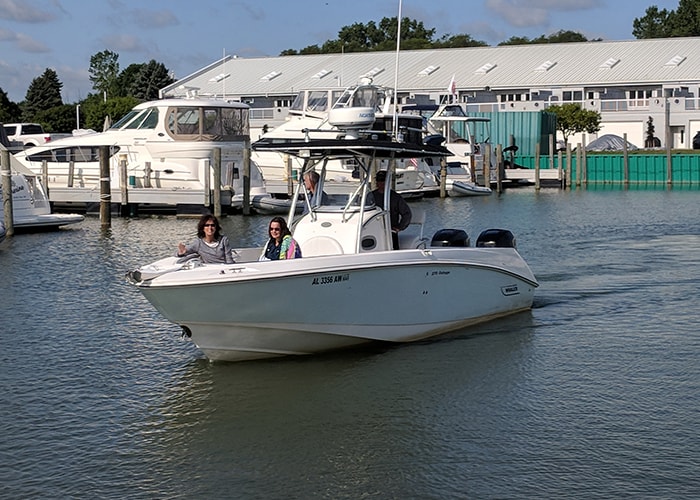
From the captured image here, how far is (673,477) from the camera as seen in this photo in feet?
31.1

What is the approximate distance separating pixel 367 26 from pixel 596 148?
76383mm

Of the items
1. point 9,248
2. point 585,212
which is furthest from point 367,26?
point 9,248

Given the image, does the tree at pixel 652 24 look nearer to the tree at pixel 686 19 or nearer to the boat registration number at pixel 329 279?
the tree at pixel 686 19

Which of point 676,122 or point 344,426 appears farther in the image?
point 676,122

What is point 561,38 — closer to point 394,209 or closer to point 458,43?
point 458,43

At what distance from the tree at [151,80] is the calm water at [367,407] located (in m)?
90.1

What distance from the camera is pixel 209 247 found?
13.3 m

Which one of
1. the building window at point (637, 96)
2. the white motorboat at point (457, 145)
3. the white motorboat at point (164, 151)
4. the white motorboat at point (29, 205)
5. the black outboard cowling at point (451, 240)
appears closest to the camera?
the black outboard cowling at point (451, 240)

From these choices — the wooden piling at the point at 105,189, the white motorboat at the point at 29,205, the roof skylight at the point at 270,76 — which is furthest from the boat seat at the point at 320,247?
the roof skylight at the point at 270,76

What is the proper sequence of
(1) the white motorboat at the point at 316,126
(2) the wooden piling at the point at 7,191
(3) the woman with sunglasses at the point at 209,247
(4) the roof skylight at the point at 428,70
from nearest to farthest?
1. (3) the woman with sunglasses at the point at 209,247
2. (2) the wooden piling at the point at 7,191
3. (1) the white motorboat at the point at 316,126
4. (4) the roof skylight at the point at 428,70

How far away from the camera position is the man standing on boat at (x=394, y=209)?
1445cm

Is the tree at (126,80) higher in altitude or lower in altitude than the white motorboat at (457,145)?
higher

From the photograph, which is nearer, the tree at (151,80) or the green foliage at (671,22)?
the tree at (151,80)

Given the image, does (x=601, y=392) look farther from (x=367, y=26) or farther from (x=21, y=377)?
(x=367, y=26)
